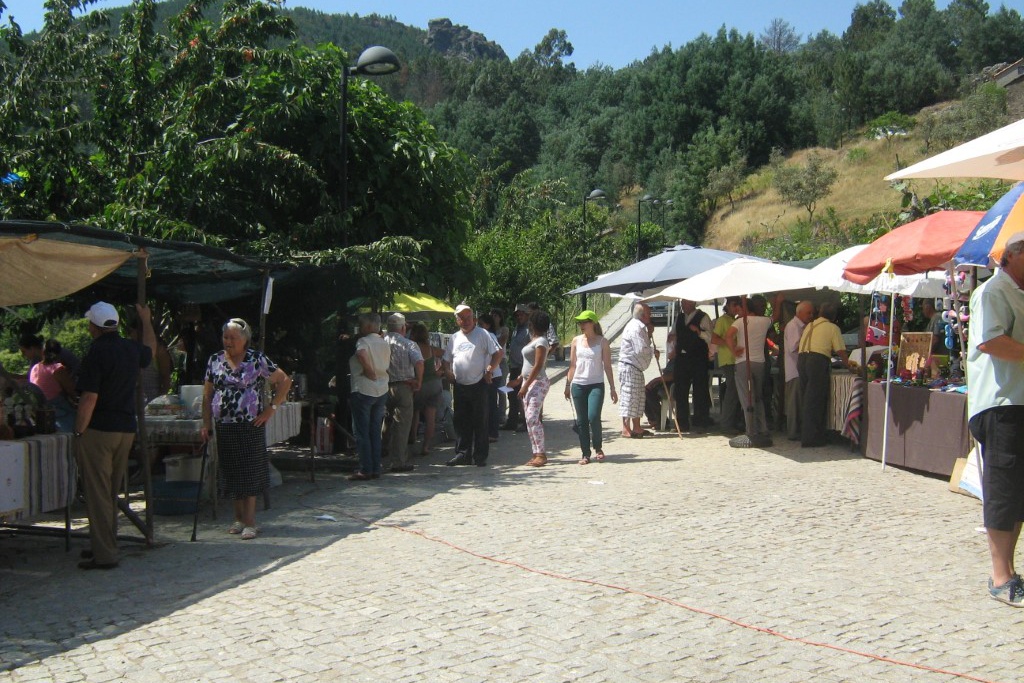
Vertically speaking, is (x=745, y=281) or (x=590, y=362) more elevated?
(x=745, y=281)

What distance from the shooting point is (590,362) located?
11484 millimetres

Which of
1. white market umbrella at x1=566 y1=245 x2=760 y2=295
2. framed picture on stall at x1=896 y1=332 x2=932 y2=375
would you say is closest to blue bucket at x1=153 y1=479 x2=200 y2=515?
framed picture on stall at x1=896 y1=332 x2=932 y2=375

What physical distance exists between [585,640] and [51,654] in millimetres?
2686

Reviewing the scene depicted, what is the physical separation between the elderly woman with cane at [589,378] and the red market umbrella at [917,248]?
2764 mm

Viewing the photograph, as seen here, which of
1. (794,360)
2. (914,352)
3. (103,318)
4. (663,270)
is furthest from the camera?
(663,270)

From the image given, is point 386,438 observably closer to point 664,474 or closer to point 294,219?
point 294,219

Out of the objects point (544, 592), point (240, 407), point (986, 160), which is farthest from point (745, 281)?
point (544, 592)

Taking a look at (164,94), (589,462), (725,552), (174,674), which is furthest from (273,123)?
(174,674)

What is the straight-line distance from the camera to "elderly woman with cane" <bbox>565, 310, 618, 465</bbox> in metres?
11.5

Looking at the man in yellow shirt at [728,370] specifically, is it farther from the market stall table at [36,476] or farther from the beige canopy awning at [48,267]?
the market stall table at [36,476]

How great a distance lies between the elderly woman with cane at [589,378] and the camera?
11508mm

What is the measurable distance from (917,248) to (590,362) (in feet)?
11.9

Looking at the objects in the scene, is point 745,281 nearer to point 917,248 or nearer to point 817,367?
point 817,367

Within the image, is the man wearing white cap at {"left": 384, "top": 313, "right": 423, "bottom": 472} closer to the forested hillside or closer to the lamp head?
the forested hillside
